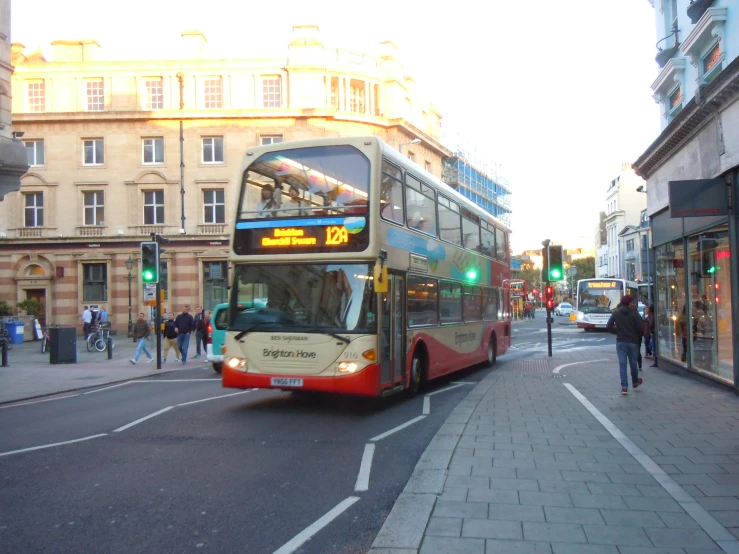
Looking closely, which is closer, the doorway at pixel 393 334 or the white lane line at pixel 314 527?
the white lane line at pixel 314 527

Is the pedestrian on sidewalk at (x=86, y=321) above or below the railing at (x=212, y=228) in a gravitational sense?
below

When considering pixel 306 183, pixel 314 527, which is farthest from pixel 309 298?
pixel 314 527

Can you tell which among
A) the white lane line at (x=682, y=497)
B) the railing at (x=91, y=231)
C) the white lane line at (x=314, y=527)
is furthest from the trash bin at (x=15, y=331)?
the white lane line at (x=314, y=527)

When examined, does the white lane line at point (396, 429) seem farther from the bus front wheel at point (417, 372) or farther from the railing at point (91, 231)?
the railing at point (91, 231)

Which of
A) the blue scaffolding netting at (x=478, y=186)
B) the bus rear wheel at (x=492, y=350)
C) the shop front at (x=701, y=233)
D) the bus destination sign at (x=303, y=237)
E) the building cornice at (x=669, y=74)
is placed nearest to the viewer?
the bus destination sign at (x=303, y=237)

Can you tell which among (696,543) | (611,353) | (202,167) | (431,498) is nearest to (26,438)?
(431,498)

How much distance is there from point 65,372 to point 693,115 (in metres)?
16.6

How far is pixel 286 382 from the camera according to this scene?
9953 mm

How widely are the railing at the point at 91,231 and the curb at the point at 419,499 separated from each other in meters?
36.7

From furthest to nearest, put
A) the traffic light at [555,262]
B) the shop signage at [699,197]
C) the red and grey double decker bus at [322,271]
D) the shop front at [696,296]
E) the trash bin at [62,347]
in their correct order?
the trash bin at [62,347] < the traffic light at [555,262] < the shop front at [696,296] < the shop signage at [699,197] < the red and grey double decker bus at [322,271]

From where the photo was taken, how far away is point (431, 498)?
17.9 ft

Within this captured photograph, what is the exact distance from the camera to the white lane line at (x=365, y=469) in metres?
6.14

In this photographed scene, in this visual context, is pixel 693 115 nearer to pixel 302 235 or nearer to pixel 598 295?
pixel 302 235

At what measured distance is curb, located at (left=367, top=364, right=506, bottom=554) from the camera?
4438 millimetres
